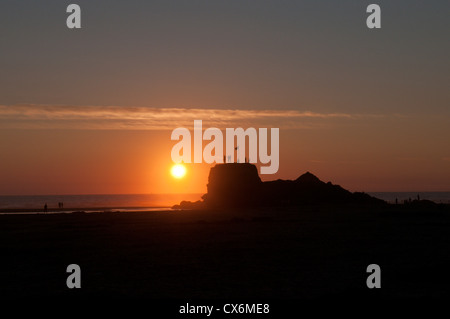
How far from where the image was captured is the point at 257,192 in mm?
119125

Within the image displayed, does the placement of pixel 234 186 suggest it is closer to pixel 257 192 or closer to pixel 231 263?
pixel 257 192

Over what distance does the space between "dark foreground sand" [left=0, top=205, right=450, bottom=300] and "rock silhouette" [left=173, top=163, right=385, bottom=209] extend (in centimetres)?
7329

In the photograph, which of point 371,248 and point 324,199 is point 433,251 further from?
point 324,199

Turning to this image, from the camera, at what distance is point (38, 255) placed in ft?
102

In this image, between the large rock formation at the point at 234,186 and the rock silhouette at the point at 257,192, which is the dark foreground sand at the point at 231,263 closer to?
the rock silhouette at the point at 257,192

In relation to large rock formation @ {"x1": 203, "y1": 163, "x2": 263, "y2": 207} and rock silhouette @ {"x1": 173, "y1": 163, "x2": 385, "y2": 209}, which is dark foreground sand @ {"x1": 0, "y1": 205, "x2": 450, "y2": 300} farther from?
large rock formation @ {"x1": 203, "y1": 163, "x2": 263, "y2": 207}

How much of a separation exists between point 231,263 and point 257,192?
9266 cm

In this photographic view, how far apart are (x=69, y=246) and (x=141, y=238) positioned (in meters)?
5.76

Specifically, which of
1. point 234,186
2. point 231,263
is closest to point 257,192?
point 234,186

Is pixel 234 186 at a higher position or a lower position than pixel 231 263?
higher

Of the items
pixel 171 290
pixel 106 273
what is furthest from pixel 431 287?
pixel 106 273

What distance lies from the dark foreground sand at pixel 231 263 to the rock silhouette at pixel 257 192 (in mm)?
73287
